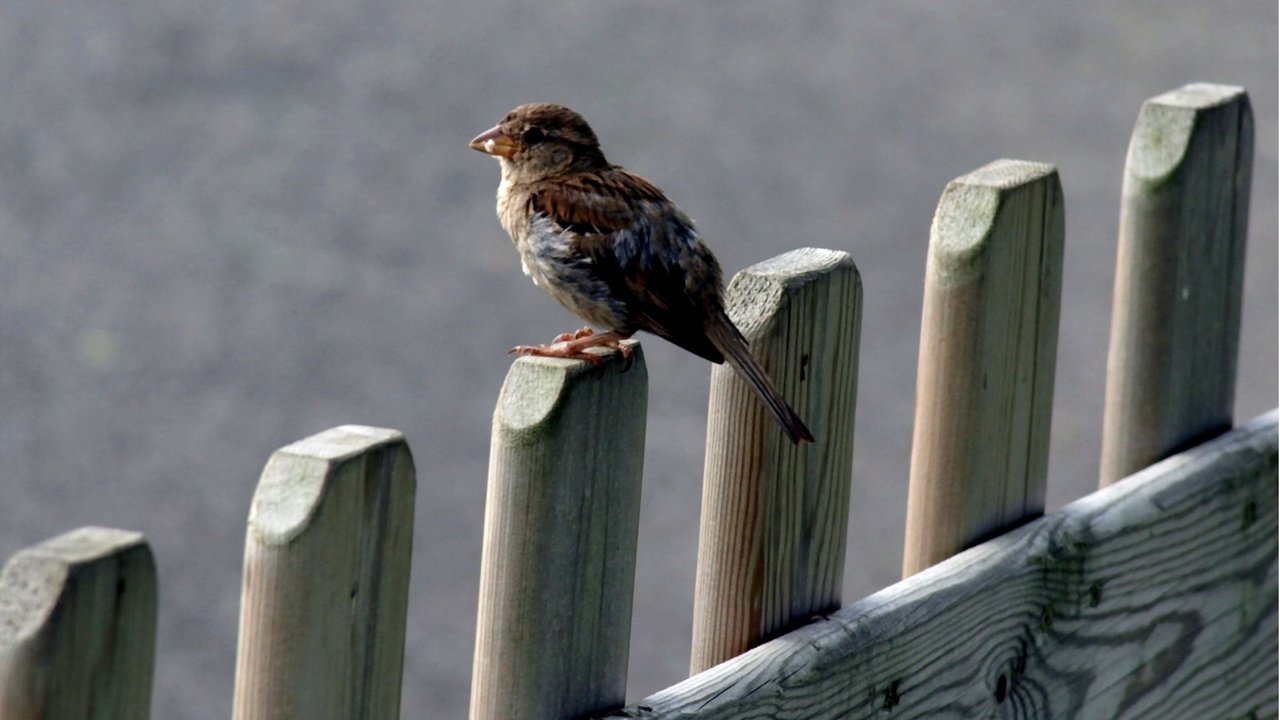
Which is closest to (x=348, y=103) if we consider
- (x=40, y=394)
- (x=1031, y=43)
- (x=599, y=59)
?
(x=599, y=59)

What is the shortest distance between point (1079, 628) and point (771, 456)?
54 centimetres

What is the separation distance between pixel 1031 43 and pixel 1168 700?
24.5 ft

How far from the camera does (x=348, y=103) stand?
8719 mm

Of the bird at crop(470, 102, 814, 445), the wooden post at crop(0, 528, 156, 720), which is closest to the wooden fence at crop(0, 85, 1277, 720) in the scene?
the wooden post at crop(0, 528, 156, 720)

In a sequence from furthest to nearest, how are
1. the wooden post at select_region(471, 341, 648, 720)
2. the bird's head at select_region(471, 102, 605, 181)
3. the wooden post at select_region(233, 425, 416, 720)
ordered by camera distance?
the bird's head at select_region(471, 102, 605, 181), the wooden post at select_region(471, 341, 648, 720), the wooden post at select_region(233, 425, 416, 720)

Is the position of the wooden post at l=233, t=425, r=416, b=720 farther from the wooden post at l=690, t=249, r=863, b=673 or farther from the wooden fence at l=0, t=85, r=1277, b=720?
the wooden post at l=690, t=249, r=863, b=673

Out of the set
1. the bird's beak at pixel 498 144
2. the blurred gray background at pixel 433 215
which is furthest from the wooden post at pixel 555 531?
the blurred gray background at pixel 433 215

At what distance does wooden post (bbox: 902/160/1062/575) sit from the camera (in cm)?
226

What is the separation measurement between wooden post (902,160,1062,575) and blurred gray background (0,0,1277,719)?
9.91 ft

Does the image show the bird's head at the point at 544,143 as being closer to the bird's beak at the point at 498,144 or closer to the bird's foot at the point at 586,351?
the bird's beak at the point at 498,144

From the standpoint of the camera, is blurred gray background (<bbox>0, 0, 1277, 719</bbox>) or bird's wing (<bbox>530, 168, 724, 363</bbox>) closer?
bird's wing (<bbox>530, 168, 724, 363</bbox>)

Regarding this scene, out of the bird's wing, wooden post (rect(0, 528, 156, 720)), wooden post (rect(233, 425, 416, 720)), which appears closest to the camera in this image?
wooden post (rect(0, 528, 156, 720))

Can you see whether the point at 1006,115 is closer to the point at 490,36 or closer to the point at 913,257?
the point at 913,257

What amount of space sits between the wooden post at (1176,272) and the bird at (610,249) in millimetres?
606
